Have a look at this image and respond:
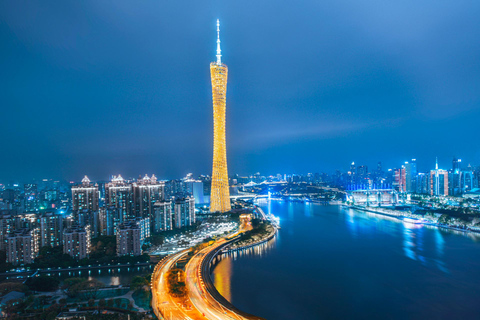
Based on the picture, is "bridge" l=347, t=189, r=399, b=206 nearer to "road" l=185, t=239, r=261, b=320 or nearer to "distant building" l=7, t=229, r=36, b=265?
"road" l=185, t=239, r=261, b=320

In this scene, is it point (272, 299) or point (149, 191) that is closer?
point (272, 299)

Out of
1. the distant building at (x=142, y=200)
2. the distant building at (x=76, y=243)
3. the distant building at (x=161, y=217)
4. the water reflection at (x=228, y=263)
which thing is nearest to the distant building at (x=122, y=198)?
the distant building at (x=142, y=200)

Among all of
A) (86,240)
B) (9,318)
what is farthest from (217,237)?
(9,318)

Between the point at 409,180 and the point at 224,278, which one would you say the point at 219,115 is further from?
the point at 409,180

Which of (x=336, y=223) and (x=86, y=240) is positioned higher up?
(x=86, y=240)

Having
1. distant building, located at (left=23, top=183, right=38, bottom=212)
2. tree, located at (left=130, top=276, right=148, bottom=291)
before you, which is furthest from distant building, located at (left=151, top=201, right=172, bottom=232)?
distant building, located at (left=23, top=183, right=38, bottom=212)

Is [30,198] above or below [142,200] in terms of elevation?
below

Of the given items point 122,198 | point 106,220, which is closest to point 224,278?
point 106,220

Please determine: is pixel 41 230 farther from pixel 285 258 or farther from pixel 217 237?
pixel 285 258
